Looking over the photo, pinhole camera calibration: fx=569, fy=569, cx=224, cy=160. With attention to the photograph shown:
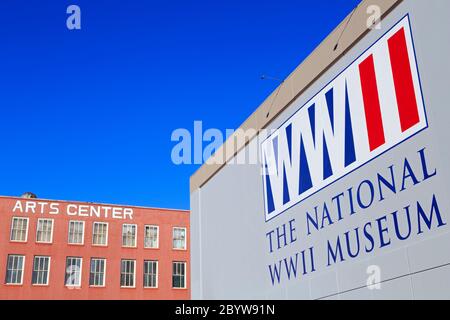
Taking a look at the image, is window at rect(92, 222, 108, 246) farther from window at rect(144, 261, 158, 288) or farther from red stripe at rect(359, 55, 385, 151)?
red stripe at rect(359, 55, 385, 151)

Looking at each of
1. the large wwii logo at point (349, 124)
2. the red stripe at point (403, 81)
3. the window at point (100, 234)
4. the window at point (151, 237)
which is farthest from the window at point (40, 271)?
the red stripe at point (403, 81)

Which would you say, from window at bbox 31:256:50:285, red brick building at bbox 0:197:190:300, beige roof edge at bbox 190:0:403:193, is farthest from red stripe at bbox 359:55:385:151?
window at bbox 31:256:50:285

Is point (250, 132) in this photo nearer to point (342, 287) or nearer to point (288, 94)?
point (288, 94)

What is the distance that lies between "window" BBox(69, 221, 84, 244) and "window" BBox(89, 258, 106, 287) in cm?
212

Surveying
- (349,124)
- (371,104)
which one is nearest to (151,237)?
(349,124)

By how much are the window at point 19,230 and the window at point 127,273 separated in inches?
340

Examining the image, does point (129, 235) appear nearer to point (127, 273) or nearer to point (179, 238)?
point (127, 273)

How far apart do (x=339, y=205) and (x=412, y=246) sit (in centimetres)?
253

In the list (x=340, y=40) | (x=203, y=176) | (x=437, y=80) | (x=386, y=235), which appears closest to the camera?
(x=437, y=80)

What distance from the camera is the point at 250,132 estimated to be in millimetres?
18281

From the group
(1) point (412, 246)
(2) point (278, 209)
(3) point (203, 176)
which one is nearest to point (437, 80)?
(1) point (412, 246)

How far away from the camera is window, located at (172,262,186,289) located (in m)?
51.4

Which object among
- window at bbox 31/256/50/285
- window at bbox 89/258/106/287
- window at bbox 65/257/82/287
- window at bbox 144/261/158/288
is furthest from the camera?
window at bbox 144/261/158/288

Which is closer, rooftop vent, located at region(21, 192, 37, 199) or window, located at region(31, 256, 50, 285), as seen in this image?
window, located at region(31, 256, 50, 285)
